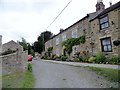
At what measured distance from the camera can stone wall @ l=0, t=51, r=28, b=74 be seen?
14.7 meters

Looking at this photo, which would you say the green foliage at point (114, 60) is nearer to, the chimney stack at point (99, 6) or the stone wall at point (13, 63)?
the stone wall at point (13, 63)

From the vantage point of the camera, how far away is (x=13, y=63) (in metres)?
15.2

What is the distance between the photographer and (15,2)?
15344 mm

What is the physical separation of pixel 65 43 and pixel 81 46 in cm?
739

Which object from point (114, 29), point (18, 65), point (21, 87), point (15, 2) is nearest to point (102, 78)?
point (21, 87)

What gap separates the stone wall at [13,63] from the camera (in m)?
14.7

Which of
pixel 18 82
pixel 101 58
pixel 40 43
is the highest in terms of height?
pixel 40 43

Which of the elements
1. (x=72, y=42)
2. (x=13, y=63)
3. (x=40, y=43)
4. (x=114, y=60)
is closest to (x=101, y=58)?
(x=114, y=60)

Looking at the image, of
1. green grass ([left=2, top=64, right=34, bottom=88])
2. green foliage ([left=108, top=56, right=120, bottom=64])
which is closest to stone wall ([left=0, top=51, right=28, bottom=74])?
green grass ([left=2, top=64, right=34, bottom=88])

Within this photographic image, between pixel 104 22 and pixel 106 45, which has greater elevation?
pixel 104 22

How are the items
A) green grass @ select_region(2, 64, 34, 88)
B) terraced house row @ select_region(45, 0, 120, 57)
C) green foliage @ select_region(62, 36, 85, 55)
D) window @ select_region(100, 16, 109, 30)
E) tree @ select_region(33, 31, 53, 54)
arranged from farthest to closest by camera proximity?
tree @ select_region(33, 31, 53, 54), green foliage @ select_region(62, 36, 85, 55), window @ select_region(100, 16, 109, 30), terraced house row @ select_region(45, 0, 120, 57), green grass @ select_region(2, 64, 34, 88)

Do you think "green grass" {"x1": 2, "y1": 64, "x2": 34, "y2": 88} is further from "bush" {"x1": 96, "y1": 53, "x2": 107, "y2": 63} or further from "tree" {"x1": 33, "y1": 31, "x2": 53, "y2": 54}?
"tree" {"x1": 33, "y1": 31, "x2": 53, "y2": 54}

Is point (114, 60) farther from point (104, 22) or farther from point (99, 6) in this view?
point (99, 6)

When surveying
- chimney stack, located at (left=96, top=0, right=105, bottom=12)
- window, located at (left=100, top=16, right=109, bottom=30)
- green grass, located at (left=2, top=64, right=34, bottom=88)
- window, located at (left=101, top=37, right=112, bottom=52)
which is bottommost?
green grass, located at (left=2, top=64, right=34, bottom=88)
